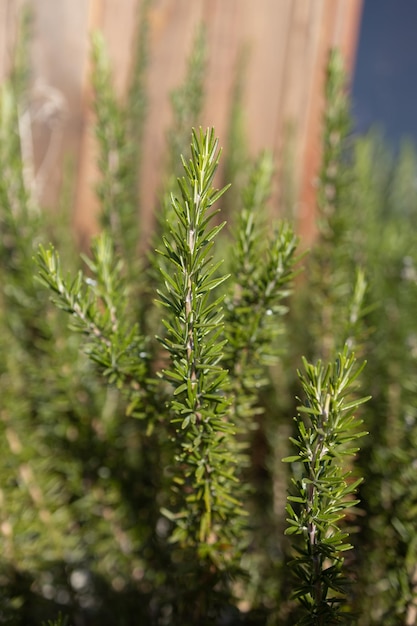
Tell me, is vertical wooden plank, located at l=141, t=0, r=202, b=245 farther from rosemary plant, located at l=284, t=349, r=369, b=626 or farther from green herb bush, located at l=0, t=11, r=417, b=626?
rosemary plant, located at l=284, t=349, r=369, b=626

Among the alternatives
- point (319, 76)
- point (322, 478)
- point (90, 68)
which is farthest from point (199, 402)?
point (319, 76)

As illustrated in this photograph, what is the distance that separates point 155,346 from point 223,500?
0.18 metres

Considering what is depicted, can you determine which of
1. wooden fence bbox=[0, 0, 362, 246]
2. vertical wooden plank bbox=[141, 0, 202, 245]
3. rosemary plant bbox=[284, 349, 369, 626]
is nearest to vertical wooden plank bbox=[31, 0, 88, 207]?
wooden fence bbox=[0, 0, 362, 246]

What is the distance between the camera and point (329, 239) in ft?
1.60

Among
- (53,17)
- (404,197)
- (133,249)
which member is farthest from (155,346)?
(404,197)

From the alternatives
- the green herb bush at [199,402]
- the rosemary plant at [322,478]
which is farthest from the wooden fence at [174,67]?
the rosemary plant at [322,478]

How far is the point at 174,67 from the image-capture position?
2.75 ft

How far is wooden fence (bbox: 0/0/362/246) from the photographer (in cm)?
77

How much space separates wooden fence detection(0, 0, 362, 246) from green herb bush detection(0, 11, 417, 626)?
0.15m

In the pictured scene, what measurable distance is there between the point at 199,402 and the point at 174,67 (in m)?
0.70

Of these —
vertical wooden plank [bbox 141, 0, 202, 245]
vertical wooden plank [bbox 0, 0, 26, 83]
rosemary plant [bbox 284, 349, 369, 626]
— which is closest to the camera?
rosemary plant [bbox 284, 349, 369, 626]

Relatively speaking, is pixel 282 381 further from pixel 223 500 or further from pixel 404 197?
pixel 404 197

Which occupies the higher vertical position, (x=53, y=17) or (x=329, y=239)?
(x=53, y=17)

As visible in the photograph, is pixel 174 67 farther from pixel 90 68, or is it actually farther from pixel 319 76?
pixel 319 76
